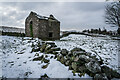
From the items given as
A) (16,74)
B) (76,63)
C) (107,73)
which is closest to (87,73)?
(76,63)

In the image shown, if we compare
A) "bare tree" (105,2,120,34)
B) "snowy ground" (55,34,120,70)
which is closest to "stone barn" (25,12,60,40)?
"snowy ground" (55,34,120,70)

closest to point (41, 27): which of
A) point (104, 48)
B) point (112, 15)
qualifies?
point (104, 48)

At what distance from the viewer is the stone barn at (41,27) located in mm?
15977

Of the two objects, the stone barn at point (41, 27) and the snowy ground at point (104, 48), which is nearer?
the snowy ground at point (104, 48)

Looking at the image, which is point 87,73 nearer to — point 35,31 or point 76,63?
point 76,63

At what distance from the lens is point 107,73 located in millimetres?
4574

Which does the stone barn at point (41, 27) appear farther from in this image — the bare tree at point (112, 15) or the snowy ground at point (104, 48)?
the bare tree at point (112, 15)

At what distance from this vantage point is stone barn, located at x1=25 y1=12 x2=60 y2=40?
1598 cm

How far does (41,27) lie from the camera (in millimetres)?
16094

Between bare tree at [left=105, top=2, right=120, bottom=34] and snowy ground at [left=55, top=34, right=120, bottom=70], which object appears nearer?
snowy ground at [left=55, top=34, right=120, bottom=70]

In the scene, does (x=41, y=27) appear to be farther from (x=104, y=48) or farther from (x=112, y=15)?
(x=112, y=15)

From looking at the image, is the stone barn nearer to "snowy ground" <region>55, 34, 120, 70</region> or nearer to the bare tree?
"snowy ground" <region>55, 34, 120, 70</region>

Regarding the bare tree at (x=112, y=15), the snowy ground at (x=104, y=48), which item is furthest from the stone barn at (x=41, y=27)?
the bare tree at (x=112, y=15)

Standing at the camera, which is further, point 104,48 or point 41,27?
point 41,27
